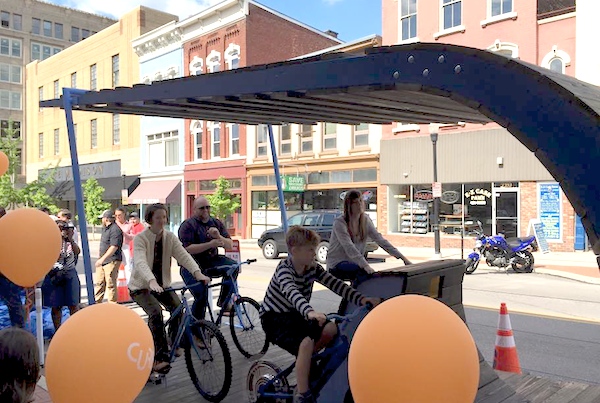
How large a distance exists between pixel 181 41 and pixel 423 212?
65.9ft

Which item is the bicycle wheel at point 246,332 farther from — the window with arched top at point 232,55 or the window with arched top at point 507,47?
the window with arched top at point 232,55

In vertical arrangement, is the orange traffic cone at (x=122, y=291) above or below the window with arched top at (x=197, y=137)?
below

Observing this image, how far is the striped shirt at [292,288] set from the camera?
12.7 feet

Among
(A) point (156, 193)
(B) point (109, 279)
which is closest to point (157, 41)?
(A) point (156, 193)

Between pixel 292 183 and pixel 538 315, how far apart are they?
18.0 metres

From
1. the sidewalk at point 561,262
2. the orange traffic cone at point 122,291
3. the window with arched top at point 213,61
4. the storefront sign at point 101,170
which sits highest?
the window with arched top at point 213,61

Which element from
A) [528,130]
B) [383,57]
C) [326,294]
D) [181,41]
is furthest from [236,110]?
[181,41]

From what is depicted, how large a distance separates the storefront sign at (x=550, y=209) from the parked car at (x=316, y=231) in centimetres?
652

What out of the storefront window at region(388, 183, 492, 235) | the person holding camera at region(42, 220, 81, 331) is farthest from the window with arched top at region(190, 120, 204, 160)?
the person holding camera at region(42, 220, 81, 331)

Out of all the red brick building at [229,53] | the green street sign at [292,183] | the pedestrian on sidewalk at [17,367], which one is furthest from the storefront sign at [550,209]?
the pedestrian on sidewalk at [17,367]

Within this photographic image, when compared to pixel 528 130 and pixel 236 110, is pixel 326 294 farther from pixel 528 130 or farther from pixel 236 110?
pixel 528 130

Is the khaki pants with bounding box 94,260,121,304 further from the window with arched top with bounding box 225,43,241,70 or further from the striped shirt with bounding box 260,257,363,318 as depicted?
the window with arched top with bounding box 225,43,241,70

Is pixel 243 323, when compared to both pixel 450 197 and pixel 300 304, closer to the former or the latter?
pixel 300 304

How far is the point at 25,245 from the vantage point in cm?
504
